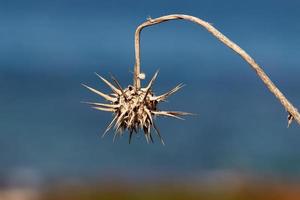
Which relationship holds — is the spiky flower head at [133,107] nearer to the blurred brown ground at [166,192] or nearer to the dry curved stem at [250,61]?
the dry curved stem at [250,61]

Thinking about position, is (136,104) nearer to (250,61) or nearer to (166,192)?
(250,61)

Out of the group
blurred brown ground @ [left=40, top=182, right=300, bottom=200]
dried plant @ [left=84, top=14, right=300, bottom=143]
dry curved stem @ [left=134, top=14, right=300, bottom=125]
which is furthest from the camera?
blurred brown ground @ [left=40, top=182, right=300, bottom=200]

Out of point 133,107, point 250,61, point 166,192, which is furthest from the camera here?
point 166,192

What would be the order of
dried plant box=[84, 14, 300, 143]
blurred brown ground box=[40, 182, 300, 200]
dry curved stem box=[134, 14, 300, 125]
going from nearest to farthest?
dry curved stem box=[134, 14, 300, 125] → dried plant box=[84, 14, 300, 143] → blurred brown ground box=[40, 182, 300, 200]

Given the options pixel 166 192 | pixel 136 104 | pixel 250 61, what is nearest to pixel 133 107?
pixel 136 104

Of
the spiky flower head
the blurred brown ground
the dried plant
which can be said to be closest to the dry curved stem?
the dried plant

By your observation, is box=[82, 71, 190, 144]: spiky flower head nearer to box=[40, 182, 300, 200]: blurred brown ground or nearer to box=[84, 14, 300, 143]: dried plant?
box=[84, 14, 300, 143]: dried plant

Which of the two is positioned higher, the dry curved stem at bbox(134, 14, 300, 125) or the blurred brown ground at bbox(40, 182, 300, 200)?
the blurred brown ground at bbox(40, 182, 300, 200)

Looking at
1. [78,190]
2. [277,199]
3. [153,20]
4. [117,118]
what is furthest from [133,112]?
[78,190]
